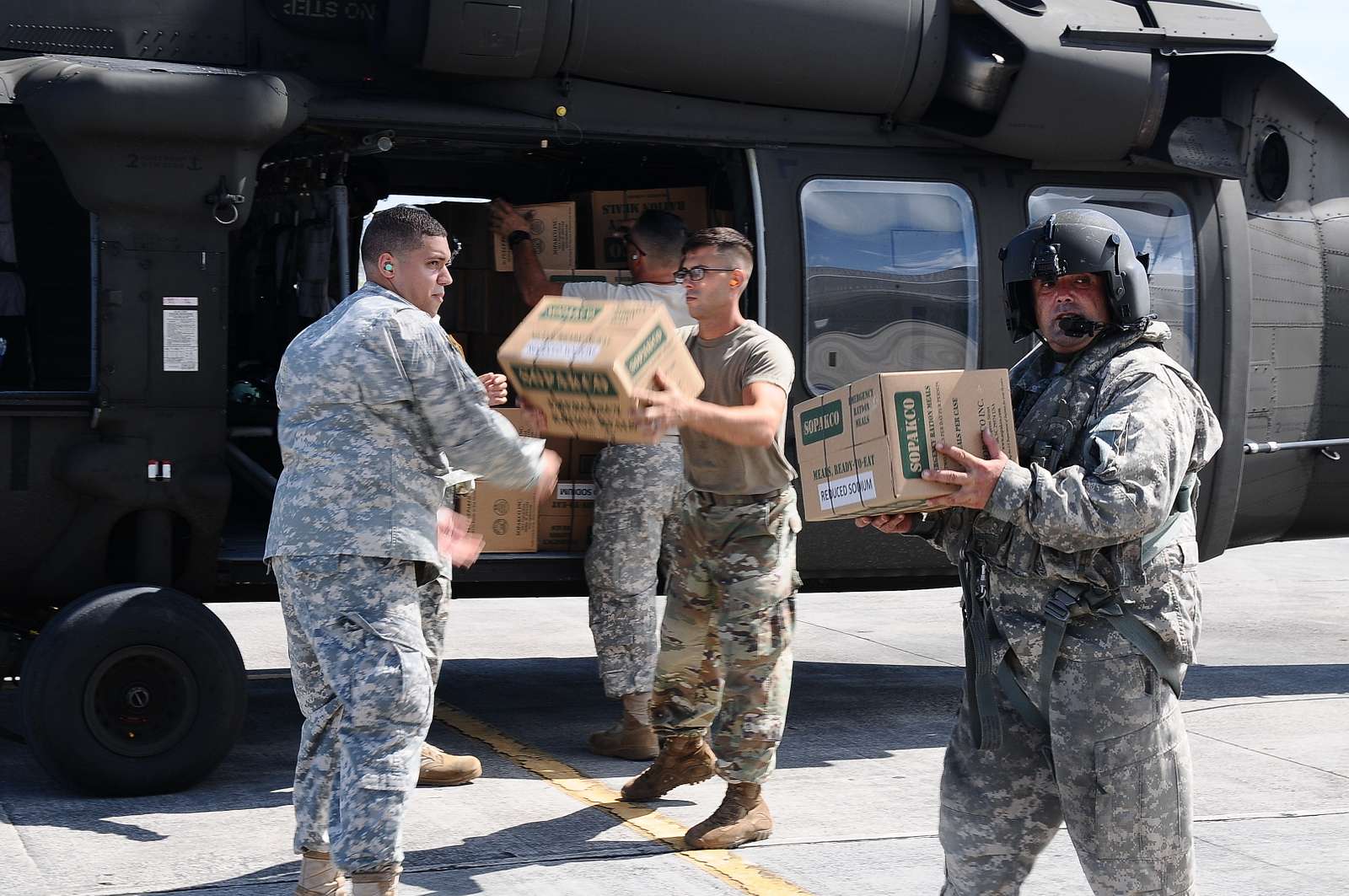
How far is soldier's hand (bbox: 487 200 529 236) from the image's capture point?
7.20 meters

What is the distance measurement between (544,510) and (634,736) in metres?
1.02

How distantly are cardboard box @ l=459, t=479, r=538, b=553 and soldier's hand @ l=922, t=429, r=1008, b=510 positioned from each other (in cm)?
321

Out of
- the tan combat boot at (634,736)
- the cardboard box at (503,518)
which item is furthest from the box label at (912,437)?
the cardboard box at (503,518)

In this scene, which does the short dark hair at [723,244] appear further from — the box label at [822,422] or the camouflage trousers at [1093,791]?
the camouflage trousers at [1093,791]

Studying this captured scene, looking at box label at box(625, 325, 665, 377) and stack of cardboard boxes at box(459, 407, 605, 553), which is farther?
stack of cardboard boxes at box(459, 407, 605, 553)

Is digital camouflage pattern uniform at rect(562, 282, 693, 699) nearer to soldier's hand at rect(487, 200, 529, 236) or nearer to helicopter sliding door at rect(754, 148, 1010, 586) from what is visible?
helicopter sliding door at rect(754, 148, 1010, 586)

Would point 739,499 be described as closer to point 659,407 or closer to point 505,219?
point 659,407

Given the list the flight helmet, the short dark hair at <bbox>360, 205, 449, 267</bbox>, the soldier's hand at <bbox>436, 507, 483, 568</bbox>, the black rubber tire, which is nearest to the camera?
the flight helmet

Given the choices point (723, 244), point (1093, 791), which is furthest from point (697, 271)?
point (1093, 791)

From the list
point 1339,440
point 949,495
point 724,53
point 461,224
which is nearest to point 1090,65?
point 724,53

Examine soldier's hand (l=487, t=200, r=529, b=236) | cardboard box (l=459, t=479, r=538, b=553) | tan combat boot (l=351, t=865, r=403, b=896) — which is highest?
soldier's hand (l=487, t=200, r=529, b=236)

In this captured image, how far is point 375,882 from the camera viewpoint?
4.16 metres

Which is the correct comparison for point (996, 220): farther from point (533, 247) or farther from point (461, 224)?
point (461, 224)

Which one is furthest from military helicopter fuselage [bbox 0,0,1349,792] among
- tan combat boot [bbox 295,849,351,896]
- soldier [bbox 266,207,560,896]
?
soldier [bbox 266,207,560,896]
